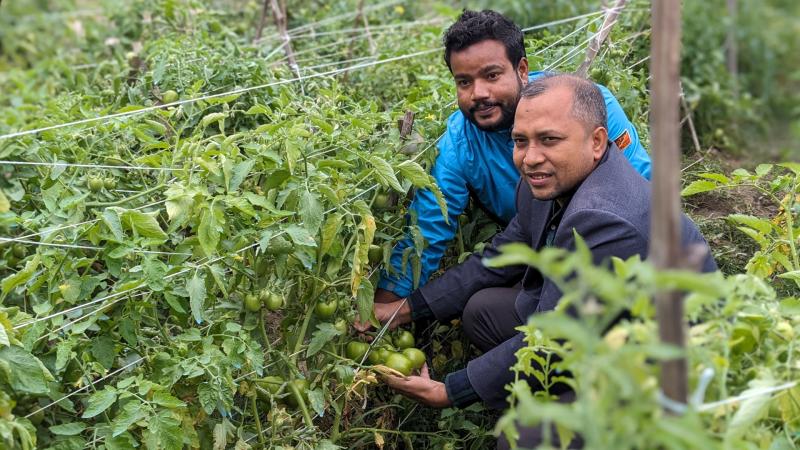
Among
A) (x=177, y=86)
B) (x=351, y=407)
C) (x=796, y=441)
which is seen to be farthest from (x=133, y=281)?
(x=796, y=441)

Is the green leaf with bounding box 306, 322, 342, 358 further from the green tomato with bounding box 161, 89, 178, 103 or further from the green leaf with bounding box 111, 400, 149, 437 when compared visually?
the green tomato with bounding box 161, 89, 178, 103

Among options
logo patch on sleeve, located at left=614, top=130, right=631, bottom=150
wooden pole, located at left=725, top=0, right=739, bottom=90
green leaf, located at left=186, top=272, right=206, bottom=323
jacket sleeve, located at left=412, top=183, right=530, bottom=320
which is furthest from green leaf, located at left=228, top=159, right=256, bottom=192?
wooden pole, located at left=725, top=0, right=739, bottom=90

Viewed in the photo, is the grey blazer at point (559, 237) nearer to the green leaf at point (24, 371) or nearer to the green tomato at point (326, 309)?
the green tomato at point (326, 309)

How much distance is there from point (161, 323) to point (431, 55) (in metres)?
1.94

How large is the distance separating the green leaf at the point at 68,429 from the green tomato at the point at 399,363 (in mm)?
843

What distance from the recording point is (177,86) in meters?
3.51

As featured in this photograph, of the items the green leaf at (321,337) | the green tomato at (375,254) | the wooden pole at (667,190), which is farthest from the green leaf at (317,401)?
the wooden pole at (667,190)

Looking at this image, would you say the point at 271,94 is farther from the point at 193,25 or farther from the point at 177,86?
the point at 193,25

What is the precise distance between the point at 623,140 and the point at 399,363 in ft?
3.09

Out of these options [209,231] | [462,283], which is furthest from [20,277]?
[462,283]

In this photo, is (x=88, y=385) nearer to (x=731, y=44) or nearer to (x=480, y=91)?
(x=480, y=91)

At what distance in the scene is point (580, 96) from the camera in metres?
2.60

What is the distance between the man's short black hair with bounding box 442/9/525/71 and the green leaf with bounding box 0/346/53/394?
1548 mm

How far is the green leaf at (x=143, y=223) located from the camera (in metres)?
2.56
